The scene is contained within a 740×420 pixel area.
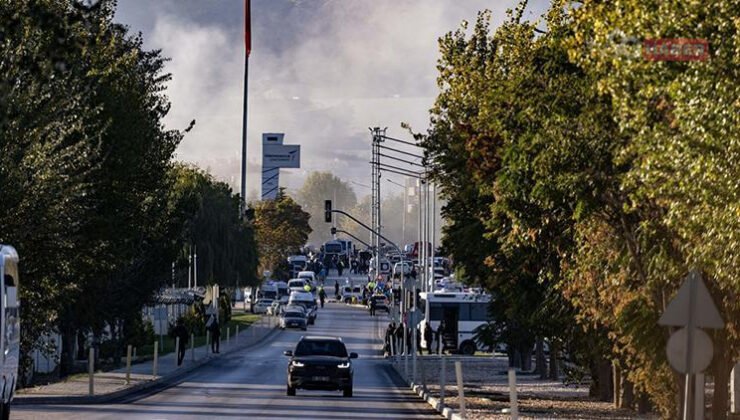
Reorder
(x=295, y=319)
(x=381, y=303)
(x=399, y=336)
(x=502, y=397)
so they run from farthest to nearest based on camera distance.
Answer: (x=381, y=303) → (x=295, y=319) → (x=399, y=336) → (x=502, y=397)

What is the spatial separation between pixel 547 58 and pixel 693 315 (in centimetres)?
1063

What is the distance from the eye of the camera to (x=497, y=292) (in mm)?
42719

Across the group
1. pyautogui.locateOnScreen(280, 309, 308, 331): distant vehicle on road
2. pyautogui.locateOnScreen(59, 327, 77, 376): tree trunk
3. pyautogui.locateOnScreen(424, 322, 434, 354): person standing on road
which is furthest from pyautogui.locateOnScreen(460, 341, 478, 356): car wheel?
pyautogui.locateOnScreen(59, 327, 77, 376): tree trunk

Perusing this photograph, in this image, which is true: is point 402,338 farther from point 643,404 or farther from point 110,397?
point 643,404

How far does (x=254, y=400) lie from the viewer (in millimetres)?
40531

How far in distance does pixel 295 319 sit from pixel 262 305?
37.1 metres

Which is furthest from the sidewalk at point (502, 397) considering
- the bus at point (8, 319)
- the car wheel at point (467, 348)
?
the car wheel at point (467, 348)

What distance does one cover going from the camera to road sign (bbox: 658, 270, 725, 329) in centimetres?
1842

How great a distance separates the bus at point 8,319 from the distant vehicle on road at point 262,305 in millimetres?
119628

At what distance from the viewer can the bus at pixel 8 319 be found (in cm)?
2520

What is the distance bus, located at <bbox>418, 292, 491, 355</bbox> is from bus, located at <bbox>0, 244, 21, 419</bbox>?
62.2m

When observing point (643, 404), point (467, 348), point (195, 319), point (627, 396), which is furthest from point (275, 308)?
point (643, 404)

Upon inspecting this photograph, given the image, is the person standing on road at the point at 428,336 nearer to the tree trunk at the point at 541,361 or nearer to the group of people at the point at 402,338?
the group of people at the point at 402,338

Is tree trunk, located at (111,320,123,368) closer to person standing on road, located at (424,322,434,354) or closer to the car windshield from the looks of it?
person standing on road, located at (424,322,434,354)
